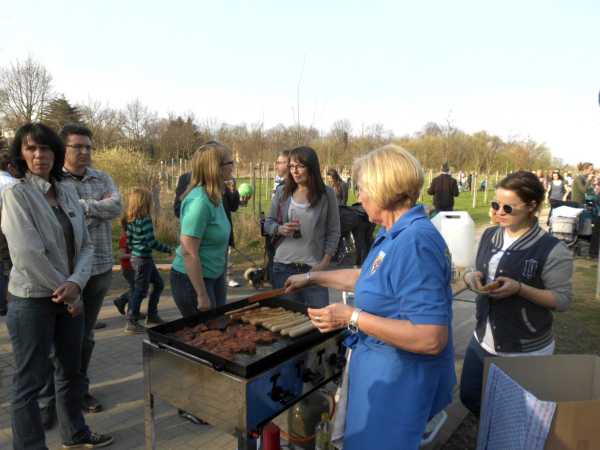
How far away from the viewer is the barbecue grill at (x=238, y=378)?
175 centimetres

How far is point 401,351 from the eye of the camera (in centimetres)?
166

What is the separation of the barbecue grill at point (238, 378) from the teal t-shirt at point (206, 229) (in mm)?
675

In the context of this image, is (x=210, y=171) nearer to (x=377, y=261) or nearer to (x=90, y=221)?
(x=90, y=221)

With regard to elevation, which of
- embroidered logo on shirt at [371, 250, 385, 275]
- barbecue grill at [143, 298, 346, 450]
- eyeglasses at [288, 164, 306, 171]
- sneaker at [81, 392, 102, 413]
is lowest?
sneaker at [81, 392, 102, 413]

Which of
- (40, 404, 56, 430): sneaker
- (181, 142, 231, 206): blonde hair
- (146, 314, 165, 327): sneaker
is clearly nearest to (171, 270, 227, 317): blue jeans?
(181, 142, 231, 206): blonde hair

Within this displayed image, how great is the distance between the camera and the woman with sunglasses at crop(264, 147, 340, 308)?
11.0 ft

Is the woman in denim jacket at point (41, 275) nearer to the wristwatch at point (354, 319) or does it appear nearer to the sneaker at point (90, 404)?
the sneaker at point (90, 404)

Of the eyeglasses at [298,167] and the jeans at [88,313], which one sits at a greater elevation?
the eyeglasses at [298,167]

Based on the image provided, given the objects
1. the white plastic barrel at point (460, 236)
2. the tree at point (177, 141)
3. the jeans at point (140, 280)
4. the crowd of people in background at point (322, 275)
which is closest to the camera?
the crowd of people in background at point (322, 275)

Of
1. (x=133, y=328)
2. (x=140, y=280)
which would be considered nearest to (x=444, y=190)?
(x=140, y=280)

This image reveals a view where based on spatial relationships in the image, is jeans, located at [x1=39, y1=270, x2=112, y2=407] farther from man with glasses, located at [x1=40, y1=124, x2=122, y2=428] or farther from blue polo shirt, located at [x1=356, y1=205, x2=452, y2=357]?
blue polo shirt, located at [x1=356, y1=205, x2=452, y2=357]

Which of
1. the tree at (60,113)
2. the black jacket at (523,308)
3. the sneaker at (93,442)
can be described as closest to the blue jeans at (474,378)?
the black jacket at (523,308)

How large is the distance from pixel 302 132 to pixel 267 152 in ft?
7.52

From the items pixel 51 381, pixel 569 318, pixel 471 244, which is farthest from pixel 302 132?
pixel 51 381
